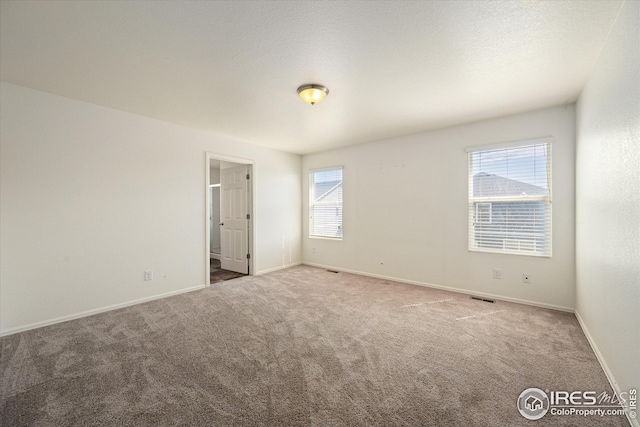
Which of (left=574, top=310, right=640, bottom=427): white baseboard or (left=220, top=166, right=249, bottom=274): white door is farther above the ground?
(left=220, top=166, right=249, bottom=274): white door

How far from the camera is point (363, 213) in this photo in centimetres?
496

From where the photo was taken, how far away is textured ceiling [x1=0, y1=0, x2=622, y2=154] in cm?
169

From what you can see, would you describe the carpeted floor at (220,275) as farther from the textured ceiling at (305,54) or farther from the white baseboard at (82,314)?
the textured ceiling at (305,54)

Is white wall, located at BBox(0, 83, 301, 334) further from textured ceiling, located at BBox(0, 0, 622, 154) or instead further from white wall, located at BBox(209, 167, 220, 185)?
white wall, located at BBox(209, 167, 220, 185)

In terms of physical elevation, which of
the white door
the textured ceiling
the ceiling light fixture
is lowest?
the white door

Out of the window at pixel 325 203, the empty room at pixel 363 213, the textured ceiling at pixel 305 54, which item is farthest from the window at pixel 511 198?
the window at pixel 325 203

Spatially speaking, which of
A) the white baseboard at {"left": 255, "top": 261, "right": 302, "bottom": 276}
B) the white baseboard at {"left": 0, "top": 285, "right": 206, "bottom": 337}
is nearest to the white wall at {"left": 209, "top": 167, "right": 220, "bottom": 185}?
the white baseboard at {"left": 255, "top": 261, "right": 302, "bottom": 276}

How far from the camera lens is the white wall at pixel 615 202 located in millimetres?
1520

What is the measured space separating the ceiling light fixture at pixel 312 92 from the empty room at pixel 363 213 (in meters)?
0.04

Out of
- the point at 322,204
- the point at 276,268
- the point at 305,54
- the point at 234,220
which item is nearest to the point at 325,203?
the point at 322,204

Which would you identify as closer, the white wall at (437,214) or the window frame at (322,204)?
the white wall at (437,214)

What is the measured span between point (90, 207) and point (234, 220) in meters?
2.42

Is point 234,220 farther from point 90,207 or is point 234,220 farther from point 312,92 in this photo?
point 312,92

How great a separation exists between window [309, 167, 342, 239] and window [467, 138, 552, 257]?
7.97ft
